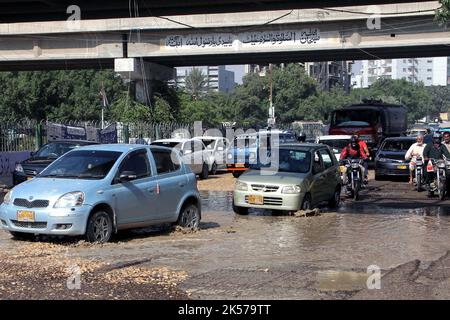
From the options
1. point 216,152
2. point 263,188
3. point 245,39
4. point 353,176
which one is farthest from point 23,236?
point 245,39

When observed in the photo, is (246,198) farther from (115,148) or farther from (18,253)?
(18,253)

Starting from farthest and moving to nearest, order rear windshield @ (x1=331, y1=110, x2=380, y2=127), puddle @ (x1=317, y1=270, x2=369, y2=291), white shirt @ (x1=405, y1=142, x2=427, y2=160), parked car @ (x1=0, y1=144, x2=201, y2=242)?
rear windshield @ (x1=331, y1=110, x2=380, y2=127) → white shirt @ (x1=405, y1=142, x2=427, y2=160) → parked car @ (x1=0, y1=144, x2=201, y2=242) → puddle @ (x1=317, y1=270, x2=369, y2=291)

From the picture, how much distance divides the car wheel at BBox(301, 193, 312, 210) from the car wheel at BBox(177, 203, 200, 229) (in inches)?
121

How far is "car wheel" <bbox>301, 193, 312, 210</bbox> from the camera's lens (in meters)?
15.1

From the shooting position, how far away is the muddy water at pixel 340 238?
991 cm

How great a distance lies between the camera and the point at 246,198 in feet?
49.7

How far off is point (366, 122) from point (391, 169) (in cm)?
1025

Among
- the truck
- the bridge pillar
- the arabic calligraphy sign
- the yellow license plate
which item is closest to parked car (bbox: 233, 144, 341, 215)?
the yellow license plate

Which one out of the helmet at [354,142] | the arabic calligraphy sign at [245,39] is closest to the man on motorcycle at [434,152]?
the helmet at [354,142]

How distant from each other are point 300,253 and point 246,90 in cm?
8254

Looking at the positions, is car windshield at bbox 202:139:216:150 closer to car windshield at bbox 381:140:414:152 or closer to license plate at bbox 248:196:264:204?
car windshield at bbox 381:140:414:152

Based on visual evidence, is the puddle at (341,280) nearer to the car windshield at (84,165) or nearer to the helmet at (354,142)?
the car windshield at (84,165)

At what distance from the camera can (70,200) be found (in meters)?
10.4
